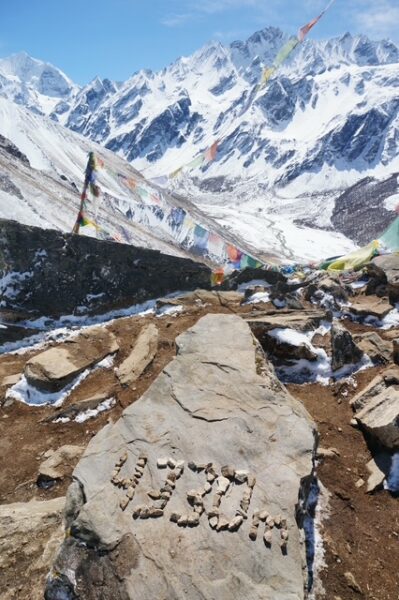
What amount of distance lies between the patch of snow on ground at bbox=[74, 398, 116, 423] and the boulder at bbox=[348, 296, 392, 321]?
8526 mm

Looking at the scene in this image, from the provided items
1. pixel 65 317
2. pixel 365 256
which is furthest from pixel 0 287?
pixel 365 256

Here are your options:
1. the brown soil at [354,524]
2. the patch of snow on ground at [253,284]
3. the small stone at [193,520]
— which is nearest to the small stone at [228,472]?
the small stone at [193,520]

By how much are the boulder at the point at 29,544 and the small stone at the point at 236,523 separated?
2598 mm

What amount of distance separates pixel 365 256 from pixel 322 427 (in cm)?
1398

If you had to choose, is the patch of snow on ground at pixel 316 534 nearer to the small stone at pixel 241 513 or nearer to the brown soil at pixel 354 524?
the brown soil at pixel 354 524

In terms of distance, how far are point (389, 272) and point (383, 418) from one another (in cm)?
925

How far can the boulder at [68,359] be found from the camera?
12.2 meters

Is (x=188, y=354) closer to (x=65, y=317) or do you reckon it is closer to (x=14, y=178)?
(x=65, y=317)

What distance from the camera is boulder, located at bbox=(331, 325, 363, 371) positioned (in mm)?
11578

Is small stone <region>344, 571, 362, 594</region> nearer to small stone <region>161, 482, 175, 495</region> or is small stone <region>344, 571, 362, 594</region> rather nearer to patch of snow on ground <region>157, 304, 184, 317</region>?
small stone <region>161, 482, 175, 495</region>

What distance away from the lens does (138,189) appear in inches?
1259

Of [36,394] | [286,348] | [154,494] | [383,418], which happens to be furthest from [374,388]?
[36,394]

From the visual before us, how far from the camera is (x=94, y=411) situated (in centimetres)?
1111

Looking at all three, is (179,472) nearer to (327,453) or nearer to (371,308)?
(327,453)
